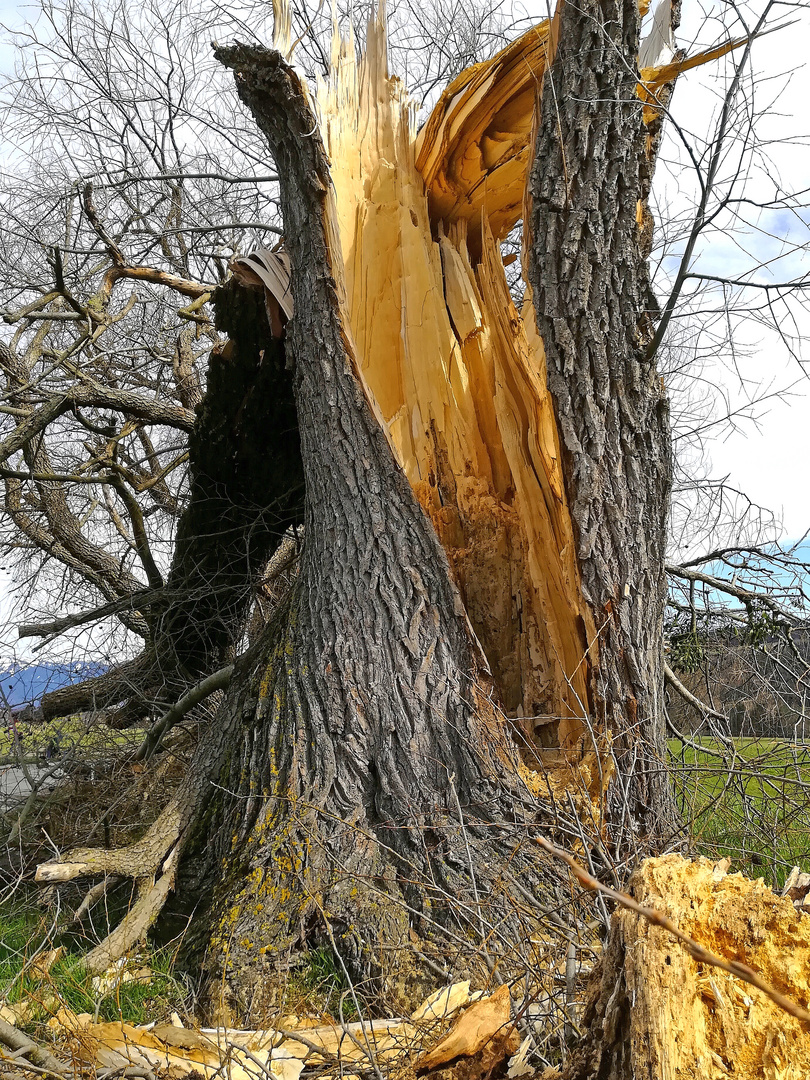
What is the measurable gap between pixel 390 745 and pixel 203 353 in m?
5.85

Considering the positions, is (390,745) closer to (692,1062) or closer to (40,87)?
(692,1062)

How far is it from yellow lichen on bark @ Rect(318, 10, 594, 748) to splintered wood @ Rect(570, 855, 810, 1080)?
1.76 m

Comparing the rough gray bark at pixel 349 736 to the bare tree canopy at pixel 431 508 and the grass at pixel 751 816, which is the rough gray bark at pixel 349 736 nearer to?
the bare tree canopy at pixel 431 508

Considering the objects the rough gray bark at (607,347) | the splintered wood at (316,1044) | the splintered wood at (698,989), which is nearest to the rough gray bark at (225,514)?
the rough gray bark at (607,347)

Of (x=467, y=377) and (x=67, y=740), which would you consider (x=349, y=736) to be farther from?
(x=67, y=740)

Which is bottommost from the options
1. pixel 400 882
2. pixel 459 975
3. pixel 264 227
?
pixel 459 975

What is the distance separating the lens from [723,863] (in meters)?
2.01

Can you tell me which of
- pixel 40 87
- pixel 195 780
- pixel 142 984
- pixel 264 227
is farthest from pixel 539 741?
pixel 40 87

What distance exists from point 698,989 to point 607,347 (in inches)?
109

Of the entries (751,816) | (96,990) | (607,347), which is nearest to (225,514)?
(607,347)

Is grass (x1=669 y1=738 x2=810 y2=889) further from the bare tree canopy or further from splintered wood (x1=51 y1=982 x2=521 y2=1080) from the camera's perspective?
splintered wood (x1=51 y1=982 x2=521 y2=1080)

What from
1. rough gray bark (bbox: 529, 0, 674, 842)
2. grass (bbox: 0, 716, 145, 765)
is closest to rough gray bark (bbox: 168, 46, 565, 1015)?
rough gray bark (bbox: 529, 0, 674, 842)

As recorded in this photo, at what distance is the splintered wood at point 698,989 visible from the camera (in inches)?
65.3

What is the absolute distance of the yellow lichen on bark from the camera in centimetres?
399
